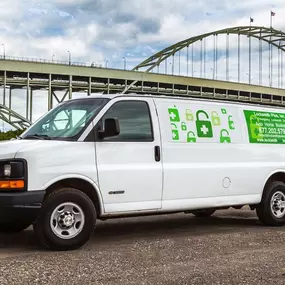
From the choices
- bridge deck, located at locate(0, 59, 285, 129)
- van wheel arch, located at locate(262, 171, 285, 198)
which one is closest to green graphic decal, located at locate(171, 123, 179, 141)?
van wheel arch, located at locate(262, 171, 285, 198)

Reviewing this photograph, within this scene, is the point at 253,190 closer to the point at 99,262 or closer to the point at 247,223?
the point at 247,223

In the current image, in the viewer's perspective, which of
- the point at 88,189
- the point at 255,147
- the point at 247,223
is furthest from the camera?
the point at 247,223

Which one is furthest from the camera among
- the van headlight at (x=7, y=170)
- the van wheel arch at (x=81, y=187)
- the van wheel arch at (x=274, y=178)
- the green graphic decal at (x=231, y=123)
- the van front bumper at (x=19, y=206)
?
the van wheel arch at (x=274, y=178)

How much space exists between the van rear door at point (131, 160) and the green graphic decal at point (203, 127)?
77 cm

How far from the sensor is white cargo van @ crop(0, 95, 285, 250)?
5.93 metres

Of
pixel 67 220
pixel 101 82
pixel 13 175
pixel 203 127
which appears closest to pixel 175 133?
pixel 203 127

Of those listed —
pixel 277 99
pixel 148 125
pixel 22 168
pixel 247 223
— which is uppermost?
pixel 277 99

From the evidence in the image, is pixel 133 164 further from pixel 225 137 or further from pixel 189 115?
pixel 225 137

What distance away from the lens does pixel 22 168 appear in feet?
19.2

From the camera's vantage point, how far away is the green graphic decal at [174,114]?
717 cm

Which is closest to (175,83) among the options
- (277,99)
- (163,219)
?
(277,99)

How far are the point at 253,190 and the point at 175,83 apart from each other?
69.7 meters

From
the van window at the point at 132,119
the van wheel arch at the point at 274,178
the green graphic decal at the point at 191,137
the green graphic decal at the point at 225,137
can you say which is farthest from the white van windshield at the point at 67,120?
the van wheel arch at the point at 274,178

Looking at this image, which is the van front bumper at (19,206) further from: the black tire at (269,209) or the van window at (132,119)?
the black tire at (269,209)
